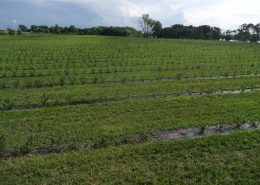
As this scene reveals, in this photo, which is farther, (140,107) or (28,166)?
(140,107)

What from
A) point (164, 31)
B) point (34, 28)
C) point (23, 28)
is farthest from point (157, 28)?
point (23, 28)

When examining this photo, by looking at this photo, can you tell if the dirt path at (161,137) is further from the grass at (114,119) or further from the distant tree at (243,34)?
the distant tree at (243,34)

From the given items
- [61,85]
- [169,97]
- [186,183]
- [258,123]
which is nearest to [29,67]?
→ [61,85]

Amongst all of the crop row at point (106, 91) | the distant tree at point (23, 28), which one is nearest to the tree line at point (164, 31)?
the distant tree at point (23, 28)

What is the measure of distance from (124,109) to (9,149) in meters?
5.58

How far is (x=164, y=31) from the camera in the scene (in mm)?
127562

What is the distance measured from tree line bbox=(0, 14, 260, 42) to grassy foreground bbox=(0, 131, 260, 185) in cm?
9913

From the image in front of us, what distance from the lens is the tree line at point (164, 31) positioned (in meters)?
116

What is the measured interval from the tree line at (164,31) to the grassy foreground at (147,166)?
325ft

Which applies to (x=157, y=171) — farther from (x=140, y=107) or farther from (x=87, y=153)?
(x=140, y=107)

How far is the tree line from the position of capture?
116m

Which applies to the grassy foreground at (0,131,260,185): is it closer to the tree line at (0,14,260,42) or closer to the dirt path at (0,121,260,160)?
the dirt path at (0,121,260,160)

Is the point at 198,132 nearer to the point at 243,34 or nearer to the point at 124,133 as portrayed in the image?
the point at 124,133

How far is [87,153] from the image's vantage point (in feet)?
28.2
